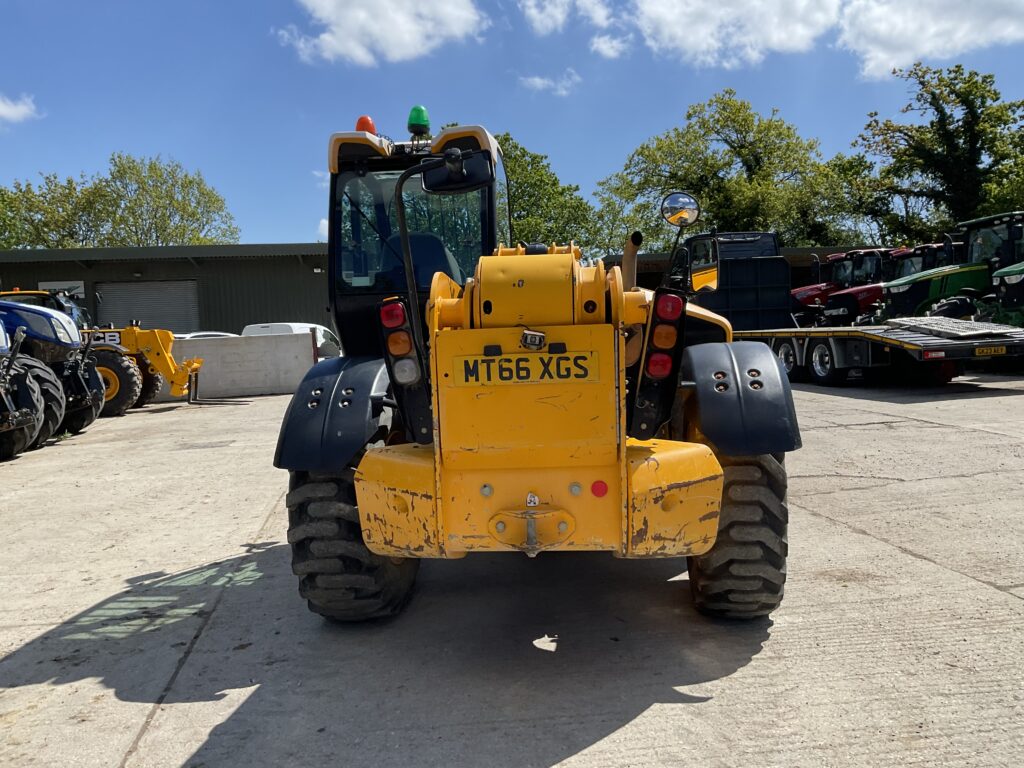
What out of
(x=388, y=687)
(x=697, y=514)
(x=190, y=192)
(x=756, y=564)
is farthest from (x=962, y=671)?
(x=190, y=192)

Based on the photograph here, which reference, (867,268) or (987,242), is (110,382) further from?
(867,268)

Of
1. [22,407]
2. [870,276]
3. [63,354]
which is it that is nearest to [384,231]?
[22,407]

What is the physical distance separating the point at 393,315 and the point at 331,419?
25.7 inches

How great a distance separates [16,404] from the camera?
9422mm

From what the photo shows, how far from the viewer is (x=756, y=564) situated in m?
3.41

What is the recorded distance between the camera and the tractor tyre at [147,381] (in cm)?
1641

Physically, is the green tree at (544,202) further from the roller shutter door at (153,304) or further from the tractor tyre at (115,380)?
the tractor tyre at (115,380)

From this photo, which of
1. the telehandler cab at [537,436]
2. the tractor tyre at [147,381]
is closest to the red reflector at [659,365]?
the telehandler cab at [537,436]

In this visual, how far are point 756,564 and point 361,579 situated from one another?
1.78m

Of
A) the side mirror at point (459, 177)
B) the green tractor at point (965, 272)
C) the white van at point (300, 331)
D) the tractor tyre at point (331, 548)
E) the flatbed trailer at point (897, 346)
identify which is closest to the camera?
the side mirror at point (459, 177)

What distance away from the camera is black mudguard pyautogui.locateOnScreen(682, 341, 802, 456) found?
325cm

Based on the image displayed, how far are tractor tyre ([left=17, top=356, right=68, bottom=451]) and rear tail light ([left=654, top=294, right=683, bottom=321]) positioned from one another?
9.40m

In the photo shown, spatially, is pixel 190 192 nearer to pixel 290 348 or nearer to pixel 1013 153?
pixel 290 348

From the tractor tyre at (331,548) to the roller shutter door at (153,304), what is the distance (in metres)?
26.8
